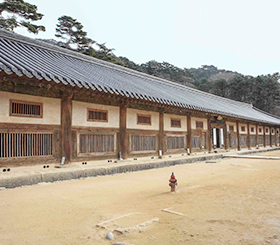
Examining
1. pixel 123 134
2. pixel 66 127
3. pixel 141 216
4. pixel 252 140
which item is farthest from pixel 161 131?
pixel 252 140

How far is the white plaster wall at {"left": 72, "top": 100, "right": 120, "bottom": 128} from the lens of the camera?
7747 millimetres

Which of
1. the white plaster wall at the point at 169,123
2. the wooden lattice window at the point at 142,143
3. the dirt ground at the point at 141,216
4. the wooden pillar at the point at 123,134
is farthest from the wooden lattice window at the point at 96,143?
the white plaster wall at the point at 169,123

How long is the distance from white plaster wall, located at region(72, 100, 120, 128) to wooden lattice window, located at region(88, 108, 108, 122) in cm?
11

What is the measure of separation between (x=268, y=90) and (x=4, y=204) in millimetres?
50385

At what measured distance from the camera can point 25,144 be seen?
660cm

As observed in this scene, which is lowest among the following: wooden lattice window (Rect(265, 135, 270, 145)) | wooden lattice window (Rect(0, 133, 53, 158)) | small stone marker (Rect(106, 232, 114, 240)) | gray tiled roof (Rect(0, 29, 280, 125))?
small stone marker (Rect(106, 232, 114, 240))

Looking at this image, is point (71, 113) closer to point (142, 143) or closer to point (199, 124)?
point (142, 143)

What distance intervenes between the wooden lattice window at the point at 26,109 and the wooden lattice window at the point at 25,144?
58cm

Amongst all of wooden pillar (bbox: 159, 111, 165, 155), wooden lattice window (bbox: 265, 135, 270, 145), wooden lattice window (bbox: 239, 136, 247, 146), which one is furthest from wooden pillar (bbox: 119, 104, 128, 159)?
wooden lattice window (bbox: 265, 135, 270, 145)

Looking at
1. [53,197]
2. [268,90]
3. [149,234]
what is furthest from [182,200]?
[268,90]

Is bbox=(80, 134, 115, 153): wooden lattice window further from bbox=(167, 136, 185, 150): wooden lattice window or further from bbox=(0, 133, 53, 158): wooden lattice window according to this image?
bbox=(167, 136, 185, 150): wooden lattice window

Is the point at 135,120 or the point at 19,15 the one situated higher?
the point at 19,15

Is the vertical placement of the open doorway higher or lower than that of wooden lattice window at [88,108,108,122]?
lower

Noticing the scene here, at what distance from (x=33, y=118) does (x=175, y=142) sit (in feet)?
24.6
